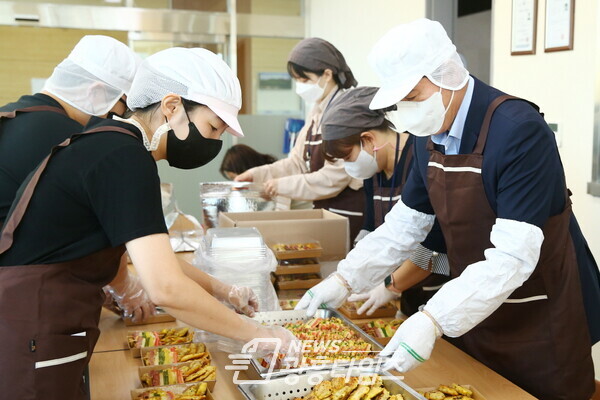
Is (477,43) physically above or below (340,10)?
below

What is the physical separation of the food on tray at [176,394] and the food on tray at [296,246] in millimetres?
983

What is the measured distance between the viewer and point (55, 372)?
1318 mm

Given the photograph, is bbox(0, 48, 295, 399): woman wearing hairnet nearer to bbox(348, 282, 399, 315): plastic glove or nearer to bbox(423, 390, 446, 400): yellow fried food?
bbox(423, 390, 446, 400): yellow fried food

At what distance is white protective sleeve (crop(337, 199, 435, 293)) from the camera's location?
6.60ft

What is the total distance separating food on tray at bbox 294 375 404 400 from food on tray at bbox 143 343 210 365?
15.0 inches

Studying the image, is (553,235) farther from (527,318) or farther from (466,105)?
(466,105)

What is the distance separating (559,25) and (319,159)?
4.41 ft

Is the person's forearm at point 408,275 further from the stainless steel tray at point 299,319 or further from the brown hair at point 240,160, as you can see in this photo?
the brown hair at point 240,160

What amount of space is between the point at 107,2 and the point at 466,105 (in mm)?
4777

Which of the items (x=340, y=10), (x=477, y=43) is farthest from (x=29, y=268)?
(x=340, y=10)

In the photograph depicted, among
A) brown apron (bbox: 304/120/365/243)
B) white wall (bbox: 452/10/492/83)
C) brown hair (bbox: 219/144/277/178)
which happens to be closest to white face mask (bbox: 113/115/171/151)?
brown apron (bbox: 304/120/365/243)

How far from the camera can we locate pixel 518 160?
1.55 m

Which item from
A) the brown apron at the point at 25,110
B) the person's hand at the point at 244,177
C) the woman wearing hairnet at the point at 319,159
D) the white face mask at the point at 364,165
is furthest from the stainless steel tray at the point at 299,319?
the person's hand at the point at 244,177

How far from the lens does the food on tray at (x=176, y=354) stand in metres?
1.69
